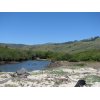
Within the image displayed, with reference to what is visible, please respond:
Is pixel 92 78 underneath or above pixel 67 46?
underneath

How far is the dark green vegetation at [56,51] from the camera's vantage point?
6.67 meters

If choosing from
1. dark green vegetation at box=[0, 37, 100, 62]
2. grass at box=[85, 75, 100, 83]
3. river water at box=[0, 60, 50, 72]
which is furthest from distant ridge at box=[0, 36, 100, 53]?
grass at box=[85, 75, 100, 83]

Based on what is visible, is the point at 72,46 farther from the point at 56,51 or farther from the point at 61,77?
the point at 61,77

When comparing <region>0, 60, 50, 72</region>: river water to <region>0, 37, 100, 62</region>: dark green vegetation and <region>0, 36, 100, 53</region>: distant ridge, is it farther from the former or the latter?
<region>0, 36, 100, 53</region>: distant ridge

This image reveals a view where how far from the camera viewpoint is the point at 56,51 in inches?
266

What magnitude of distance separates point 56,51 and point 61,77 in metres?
0.45

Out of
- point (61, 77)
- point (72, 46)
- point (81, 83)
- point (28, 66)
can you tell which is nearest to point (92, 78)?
point (81, 83)

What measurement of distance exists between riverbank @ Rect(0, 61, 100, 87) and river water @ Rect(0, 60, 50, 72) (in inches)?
2.7

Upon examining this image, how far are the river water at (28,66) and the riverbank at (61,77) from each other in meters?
0.07

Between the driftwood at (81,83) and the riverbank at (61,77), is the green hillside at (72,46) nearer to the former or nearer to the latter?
the riverbank at (61,77)

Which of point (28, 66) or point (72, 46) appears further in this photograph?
point (28, 66)

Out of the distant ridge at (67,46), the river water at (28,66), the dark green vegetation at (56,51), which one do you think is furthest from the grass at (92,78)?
the river water at (28,66)

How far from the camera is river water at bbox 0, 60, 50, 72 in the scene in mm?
6762
